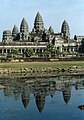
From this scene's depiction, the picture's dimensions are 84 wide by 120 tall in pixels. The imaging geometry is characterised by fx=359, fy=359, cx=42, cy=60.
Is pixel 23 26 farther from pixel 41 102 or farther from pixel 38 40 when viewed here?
pixel 41 102

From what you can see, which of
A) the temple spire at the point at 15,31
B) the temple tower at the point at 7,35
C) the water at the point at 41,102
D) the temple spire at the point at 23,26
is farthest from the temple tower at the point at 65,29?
the water at the point at 41,102

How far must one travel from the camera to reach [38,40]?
16625 cm

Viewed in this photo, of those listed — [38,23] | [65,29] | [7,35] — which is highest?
[38,23]

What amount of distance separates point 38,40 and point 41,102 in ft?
437

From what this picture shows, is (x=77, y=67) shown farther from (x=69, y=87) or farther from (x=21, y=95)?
(x=21, y=95)

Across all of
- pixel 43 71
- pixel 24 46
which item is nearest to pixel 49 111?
pixel 43 71

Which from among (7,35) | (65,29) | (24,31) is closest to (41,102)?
(24,31)

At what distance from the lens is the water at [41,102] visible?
28.1 m

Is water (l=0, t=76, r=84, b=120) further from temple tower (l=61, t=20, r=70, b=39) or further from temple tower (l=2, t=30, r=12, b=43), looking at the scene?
temple tower (l=61, t=20, r=70, b=39)

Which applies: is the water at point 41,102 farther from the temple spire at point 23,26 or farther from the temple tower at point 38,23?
the temple tower at point 38,23

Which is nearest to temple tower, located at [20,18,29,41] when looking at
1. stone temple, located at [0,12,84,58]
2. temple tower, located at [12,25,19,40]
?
stone temple, located at [0,12,84,58]

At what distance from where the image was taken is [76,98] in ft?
118

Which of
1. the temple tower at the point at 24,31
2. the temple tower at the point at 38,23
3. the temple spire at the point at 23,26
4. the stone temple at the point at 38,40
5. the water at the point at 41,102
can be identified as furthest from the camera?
the temple tower at the point at 38,23

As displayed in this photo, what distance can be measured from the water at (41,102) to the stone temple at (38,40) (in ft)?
351
